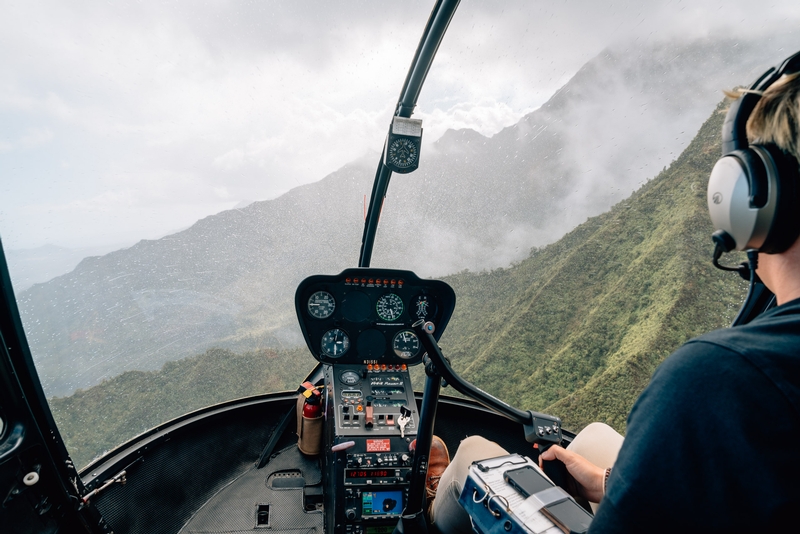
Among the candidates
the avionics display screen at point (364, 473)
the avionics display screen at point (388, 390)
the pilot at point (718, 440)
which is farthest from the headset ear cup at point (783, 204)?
the avionics display screen at point (388, 390)

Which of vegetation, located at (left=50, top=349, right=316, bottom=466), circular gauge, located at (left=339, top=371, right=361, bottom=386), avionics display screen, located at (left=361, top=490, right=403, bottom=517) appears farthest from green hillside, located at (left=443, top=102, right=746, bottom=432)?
vegetation, located at (left=50, top=349, right=316, bottom=466)

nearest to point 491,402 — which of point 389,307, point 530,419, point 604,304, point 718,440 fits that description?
point 530,419

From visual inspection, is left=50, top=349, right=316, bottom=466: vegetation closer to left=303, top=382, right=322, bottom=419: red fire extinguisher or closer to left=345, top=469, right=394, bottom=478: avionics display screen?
left=303, top=382, right=322, bottom=419: red fire extinguisher

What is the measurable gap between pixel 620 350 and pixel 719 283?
1.20m

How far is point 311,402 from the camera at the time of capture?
274cm

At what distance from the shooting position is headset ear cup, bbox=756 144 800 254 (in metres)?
0.66

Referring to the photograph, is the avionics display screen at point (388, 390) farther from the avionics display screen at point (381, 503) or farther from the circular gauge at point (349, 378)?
the avionics display screen at point (381, 503)

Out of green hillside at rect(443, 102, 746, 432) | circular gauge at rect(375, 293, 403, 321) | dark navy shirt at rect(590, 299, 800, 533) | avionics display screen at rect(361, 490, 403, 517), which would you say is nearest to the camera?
dark navy shirt at rect(590, 299, 800, 533)

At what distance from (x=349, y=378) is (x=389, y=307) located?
1.68 feet

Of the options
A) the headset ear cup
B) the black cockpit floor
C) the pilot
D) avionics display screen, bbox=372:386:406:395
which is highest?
the headset ear cup

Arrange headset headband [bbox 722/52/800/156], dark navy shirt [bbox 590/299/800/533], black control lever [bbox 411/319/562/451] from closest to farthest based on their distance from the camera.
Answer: dark navy shirt [bbox 590/299/800/533], headset headband [bbox 722/52/800/156], black control lever [bbox 411/319/562/451]

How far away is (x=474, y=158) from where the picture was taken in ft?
18.2

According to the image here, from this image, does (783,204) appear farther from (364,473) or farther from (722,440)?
(364,473)

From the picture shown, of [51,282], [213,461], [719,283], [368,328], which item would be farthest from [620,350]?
[51,282]
